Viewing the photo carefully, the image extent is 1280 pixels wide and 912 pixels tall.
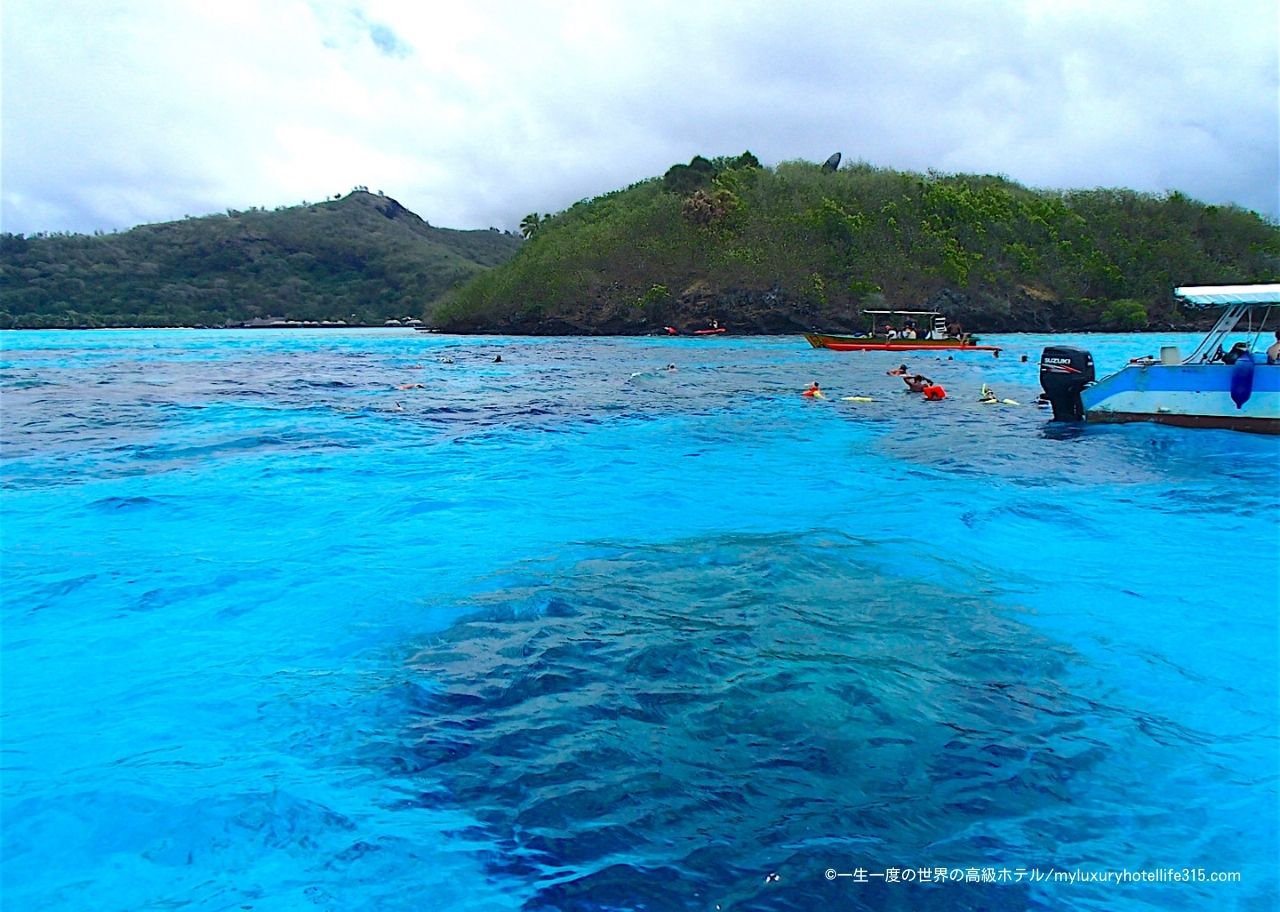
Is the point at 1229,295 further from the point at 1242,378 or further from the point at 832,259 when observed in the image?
the point at 832,259

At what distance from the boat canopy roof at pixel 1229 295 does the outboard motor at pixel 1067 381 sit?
95.0 inches

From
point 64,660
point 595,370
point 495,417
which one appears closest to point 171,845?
point 64,660

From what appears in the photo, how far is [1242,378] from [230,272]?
122490 mm

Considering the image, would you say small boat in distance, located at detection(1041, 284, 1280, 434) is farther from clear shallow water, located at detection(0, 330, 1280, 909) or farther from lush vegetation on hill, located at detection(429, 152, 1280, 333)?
lush vegetation on hill, located at detection(429, 152, 1280, 333)

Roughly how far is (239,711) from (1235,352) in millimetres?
16085

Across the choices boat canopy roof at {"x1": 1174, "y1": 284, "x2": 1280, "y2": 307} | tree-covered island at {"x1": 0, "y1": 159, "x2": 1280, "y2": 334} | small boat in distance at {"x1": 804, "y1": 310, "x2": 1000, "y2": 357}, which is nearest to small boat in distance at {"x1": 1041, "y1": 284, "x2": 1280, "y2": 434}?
boat canopy roof at {"x1": 1174, "y1": 284, "x2": 1280, "y2": 307}

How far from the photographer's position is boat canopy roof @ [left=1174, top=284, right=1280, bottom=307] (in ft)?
42.2

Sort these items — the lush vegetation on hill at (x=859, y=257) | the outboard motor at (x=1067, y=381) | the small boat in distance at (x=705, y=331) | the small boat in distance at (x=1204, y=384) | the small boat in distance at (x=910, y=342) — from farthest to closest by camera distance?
the lush vegetation on hill at (x=859, y=257) → the small boat in distance at (x=705, y=331) → the small boat in distance at (x=910, y=342) → the outboard motor at (x=1067, y=381) → the small boat in distance at (x=1204, y=384)

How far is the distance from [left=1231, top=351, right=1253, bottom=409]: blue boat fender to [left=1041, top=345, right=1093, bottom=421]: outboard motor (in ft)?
8.57

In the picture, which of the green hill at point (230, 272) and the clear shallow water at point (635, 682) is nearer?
the clear shallow water at point (635, 682)

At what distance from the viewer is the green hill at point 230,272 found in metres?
93.2

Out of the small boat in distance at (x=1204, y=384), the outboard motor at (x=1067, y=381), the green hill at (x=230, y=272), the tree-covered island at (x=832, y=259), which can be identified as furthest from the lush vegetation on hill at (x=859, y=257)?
the small boat in distance at (x=1204, y=384)

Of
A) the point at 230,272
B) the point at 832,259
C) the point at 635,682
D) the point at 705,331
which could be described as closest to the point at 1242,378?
the point at 635,682

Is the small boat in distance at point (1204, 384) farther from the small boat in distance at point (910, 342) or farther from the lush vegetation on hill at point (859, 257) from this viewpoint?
the lush vegetation on hill at point (859, 257)
